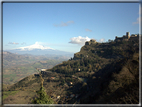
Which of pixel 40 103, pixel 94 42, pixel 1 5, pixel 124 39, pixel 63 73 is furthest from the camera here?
pixel 94 42

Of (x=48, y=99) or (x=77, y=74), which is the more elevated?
(x=48, y=99)

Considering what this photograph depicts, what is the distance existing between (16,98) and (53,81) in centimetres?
1052

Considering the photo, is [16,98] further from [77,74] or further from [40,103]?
[40,103]

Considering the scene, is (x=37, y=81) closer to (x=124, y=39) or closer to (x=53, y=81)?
(x=53, y=81)

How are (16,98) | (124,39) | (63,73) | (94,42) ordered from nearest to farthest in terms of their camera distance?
(16,98) < (63,73) < (124,39) < (94,42)

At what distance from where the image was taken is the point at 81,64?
3934 centimetres

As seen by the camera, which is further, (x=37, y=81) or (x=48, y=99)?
(x=37, y=81)

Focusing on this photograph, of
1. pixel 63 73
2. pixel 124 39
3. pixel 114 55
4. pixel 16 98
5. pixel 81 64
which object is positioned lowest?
pixel 16 98

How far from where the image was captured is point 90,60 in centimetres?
3884

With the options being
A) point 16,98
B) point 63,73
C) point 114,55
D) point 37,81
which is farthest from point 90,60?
point 16,98

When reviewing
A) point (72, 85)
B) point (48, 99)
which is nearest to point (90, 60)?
point (72, 85)

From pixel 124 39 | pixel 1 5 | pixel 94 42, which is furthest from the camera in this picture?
pixel 94 42

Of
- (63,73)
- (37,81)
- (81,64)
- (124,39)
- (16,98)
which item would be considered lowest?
(16,98)

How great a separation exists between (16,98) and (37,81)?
348 inches
